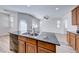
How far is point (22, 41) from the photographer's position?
1876 mm

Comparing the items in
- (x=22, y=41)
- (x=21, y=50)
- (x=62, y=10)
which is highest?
(x=62, y=10)

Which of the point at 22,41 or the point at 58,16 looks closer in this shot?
the point at 58,16

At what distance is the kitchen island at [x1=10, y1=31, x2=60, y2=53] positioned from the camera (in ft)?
5.76

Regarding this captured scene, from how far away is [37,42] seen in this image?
5.95 feet

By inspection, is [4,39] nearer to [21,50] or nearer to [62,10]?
[21,50]

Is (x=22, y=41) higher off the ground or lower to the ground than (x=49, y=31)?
lower

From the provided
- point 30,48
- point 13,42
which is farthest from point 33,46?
point 13,42

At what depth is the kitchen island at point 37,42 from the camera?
176 centimetres

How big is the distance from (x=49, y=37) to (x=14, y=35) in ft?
2.04

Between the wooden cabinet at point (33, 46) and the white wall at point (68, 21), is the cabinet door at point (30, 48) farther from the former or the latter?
the white wall at point (68, 21)

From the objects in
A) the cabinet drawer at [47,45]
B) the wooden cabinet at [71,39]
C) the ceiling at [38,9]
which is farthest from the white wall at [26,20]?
the wooden cabinet at [71,39]

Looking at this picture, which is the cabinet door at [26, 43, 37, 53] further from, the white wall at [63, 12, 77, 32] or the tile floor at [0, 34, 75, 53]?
the white wall at [63, 12, 77, 32]

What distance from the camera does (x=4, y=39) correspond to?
178 cm

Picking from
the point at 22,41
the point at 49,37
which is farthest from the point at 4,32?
the point at 49,37
